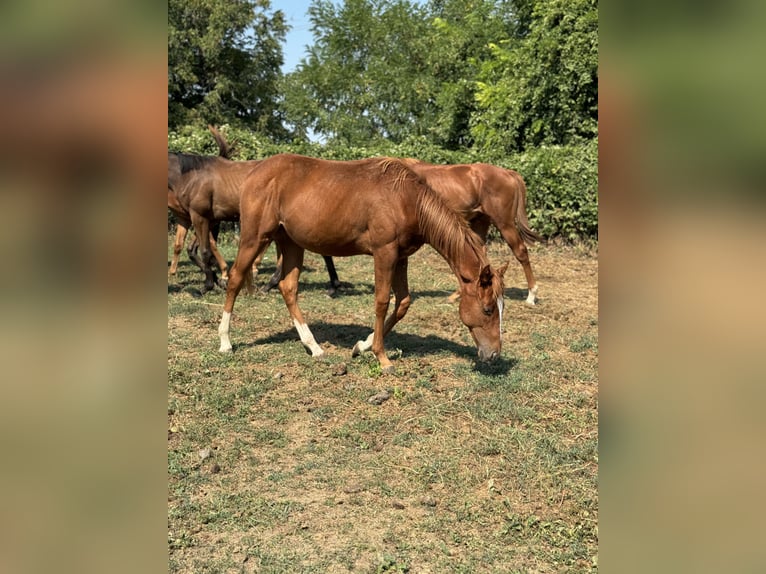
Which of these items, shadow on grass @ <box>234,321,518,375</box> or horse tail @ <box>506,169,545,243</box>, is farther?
horse tail @ <box>506,169,545,243</box>

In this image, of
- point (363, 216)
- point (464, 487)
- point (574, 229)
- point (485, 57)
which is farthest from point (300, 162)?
point (485, 57)

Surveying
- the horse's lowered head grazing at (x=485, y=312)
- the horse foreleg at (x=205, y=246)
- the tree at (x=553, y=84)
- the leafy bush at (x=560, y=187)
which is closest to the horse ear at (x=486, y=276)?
the horse's lowered head grazing at (x=485, y=312)

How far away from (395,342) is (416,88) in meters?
26.8

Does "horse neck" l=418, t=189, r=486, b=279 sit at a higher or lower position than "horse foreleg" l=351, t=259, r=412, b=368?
higher

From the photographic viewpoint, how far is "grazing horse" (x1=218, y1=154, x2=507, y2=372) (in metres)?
5.28

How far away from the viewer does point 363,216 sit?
5734 mm

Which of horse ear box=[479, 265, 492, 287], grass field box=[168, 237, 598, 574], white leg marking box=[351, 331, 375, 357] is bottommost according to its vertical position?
grass field box=[168, 237, 598, 574]

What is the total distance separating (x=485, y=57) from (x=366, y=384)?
87.0ft

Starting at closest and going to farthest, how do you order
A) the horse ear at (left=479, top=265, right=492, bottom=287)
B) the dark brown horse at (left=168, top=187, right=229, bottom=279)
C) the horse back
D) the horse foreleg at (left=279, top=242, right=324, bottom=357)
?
the horse ear at (left=479, top=265, right=492, bottom=287)
the horse back
the horse foreleg at (left=279, top=242, right=324, bottom=357)
the dark brown horse at (left=168, top=187, right=229, bottom=279)

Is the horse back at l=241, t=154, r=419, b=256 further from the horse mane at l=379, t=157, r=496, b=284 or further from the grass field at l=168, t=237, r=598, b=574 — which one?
the grass field at l=168, t=237, r=598, b=574
